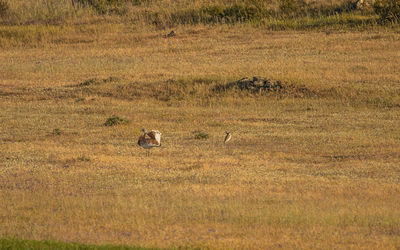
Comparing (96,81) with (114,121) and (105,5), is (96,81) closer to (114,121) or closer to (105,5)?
(114,121)

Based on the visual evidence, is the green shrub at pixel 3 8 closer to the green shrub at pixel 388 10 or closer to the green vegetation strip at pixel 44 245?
the green shrub at pixel 388 10

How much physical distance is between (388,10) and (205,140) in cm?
1938

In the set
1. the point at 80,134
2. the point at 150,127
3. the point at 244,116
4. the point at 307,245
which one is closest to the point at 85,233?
the point at 307,245

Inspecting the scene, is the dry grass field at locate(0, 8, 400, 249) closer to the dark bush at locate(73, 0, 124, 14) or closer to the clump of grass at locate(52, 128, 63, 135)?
the clump of grass at locate(52, 128, 63, 135)

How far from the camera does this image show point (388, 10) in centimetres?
3284

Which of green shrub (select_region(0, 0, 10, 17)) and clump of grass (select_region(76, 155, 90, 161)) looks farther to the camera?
green shrub (select_region(0, 0, 10, 17))

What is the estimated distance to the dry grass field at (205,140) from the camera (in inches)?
339

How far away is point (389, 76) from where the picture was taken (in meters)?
23.2

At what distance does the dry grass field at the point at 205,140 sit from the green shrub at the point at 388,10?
104 centimetres

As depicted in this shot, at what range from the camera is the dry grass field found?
8616 mm

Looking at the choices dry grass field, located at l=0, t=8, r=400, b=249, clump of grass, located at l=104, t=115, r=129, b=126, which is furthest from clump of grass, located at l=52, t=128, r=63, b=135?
clump of grass, located at l=104, t=115, r=129, b=126

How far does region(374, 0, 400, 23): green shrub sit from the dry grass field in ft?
3.41

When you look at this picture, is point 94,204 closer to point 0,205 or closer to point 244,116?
point 0,205

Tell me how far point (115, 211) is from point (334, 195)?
9.47 ft
